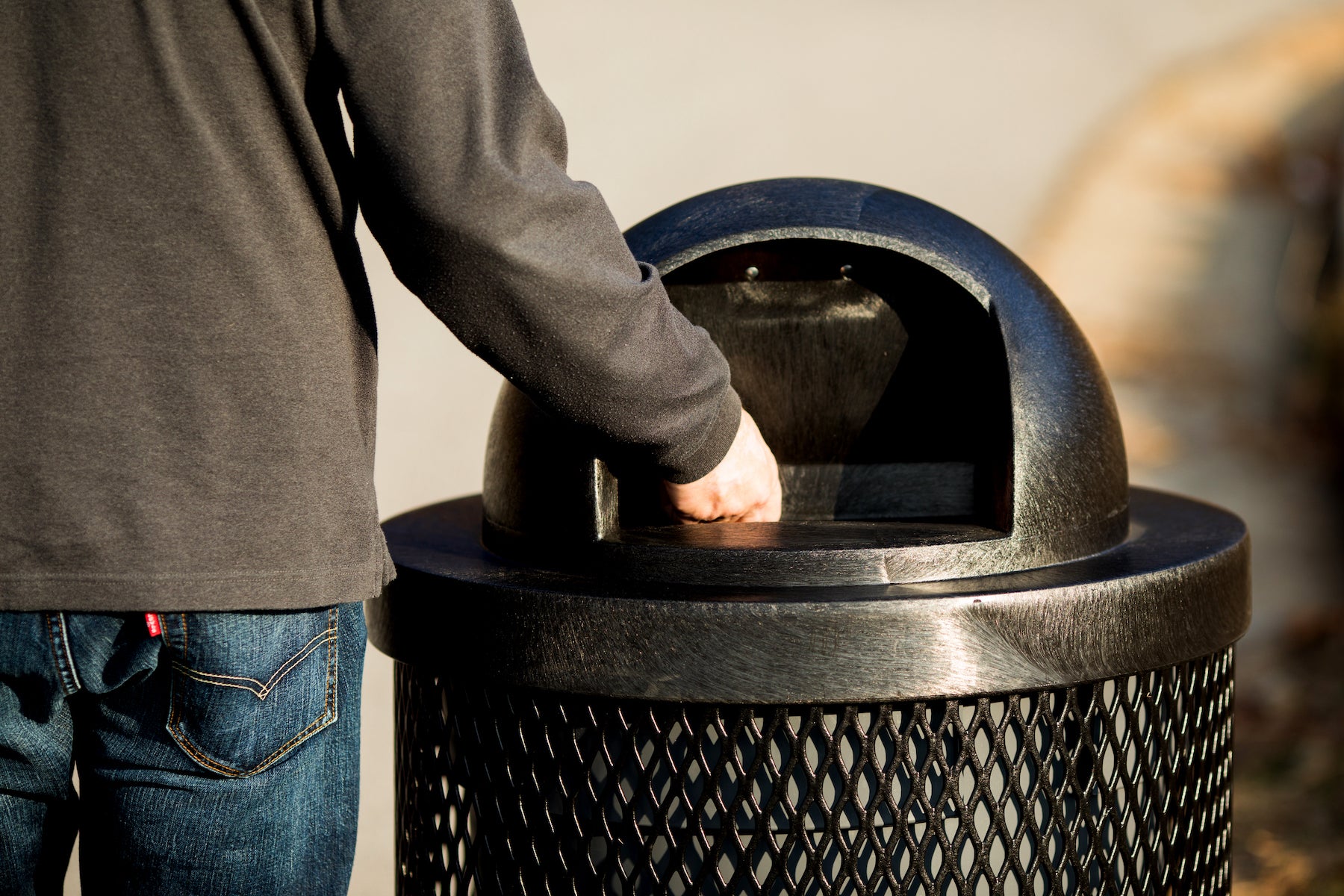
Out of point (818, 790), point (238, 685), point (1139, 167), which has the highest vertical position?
point (1139, 167)

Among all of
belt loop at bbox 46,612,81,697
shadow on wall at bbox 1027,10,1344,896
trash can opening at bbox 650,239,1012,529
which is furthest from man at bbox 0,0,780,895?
shadow on wall at bbox 1027,10,1344,896

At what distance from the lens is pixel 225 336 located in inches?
40.8

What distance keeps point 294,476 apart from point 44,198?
11.4 inches

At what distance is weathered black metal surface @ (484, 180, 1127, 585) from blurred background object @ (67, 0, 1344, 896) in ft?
6.35

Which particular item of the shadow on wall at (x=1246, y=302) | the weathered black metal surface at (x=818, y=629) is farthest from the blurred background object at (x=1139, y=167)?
the weathered black metal surface at (x=818, y=629)

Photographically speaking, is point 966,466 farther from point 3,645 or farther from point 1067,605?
point 3,645

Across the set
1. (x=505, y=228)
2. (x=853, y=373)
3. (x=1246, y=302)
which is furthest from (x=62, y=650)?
(x=1246, y=302)

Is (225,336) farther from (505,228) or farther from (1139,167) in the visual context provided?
(1139,167)

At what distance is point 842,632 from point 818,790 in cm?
16

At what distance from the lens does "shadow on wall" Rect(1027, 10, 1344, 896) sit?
363 cm

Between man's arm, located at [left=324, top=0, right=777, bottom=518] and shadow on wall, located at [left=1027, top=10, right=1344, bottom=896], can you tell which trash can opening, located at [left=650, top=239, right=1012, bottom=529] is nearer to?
man's arm, located at [left=324, top=0, right=777, bottom=518]

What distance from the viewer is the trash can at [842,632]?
116 cm

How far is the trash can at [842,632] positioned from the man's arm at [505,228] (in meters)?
0.16

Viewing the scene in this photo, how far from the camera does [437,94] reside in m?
1.01
